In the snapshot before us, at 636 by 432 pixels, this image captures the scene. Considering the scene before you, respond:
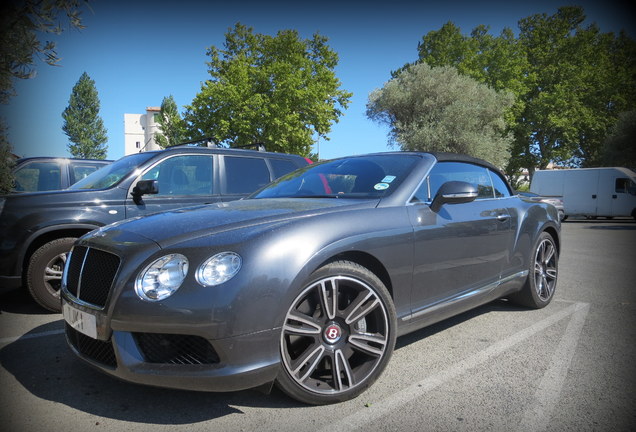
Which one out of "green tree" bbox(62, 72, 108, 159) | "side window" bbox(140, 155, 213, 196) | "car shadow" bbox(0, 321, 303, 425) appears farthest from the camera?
"green tree" bbox(62, 72, 108, 159)

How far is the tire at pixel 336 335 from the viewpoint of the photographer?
2.23 m

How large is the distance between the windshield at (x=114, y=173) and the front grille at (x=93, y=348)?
2.82 meters

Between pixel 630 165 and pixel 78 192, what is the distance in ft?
120

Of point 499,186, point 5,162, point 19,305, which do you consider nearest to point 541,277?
point 499,186

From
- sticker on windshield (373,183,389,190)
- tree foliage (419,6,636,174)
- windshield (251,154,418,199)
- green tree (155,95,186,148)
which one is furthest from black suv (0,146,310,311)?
tree foliage (419,6,636,174)

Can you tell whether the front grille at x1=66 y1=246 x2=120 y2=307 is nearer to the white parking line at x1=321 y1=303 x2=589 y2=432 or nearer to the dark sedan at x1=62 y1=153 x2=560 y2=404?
the dark sedan at x1=62 y1=153 x2=560 y2=404

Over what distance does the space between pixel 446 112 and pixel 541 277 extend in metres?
30.5

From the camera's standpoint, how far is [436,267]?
2.94 metres

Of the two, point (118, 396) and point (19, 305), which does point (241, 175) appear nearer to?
point (19, 305)

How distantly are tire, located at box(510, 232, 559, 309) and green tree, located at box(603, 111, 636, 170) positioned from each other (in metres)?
32.3

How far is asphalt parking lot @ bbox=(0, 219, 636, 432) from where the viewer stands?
84.4 inches

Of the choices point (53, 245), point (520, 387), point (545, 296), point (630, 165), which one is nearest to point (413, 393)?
point (520, 387)

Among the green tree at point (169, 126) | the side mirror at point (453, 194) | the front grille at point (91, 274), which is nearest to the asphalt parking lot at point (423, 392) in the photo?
the front grille at point (91, 274)

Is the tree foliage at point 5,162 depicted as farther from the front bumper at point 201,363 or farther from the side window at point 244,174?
the front bumper at point 201,363
